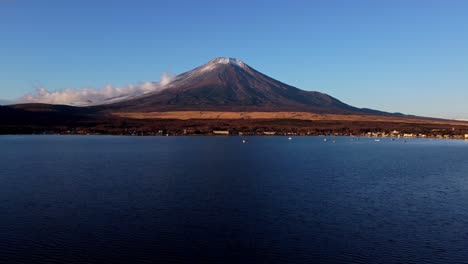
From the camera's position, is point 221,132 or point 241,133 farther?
point 241,133

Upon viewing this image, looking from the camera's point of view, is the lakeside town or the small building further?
the small building

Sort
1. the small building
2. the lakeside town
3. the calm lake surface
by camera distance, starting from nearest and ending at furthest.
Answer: the calm lake surface → the lakeside town → the small building

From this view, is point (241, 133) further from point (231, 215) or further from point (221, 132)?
point (231, 215)

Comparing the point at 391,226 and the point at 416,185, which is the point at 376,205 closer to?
the point at 391,226

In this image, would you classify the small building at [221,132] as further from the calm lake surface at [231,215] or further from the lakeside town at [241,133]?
the calm lake surface at [231,215]

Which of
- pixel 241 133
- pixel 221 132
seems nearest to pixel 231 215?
pixel 221 132

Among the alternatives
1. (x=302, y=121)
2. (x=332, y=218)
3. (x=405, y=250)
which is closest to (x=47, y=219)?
(x=332, y=218)

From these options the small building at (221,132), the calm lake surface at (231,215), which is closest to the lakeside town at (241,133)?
Answer: the small building at (221,132)

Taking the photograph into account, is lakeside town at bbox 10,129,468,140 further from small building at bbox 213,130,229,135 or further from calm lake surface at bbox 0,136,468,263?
calm lake surface at bbox 0,136,468,263

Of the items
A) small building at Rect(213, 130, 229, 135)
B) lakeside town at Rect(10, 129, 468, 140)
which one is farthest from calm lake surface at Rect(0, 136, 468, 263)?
small building at Rect(213, 130, 229, 135)
